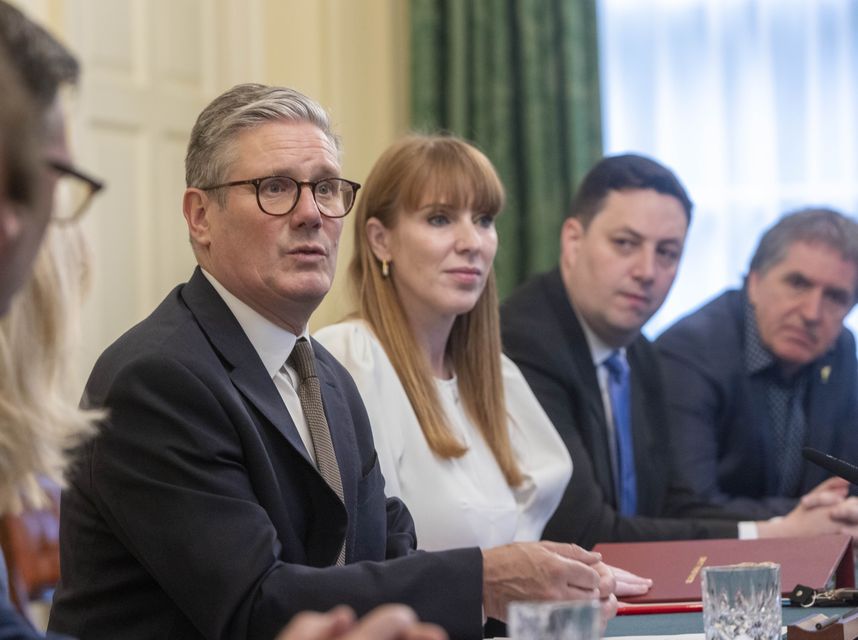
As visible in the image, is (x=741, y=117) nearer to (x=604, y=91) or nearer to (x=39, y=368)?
(x=604, y=91)

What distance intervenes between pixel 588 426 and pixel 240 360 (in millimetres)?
1493

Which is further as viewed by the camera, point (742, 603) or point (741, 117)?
point (741, 117)

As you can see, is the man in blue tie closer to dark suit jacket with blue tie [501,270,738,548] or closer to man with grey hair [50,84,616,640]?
dark suit jacket with blue tie [501,270,738,548]

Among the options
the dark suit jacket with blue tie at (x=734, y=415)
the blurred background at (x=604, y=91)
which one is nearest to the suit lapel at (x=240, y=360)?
the dark suit jacket with blue tie at (x=734, y=415)

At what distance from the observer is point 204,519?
1688mm

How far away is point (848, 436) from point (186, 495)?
2474 mm

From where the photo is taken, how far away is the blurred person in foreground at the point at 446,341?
2688 mm

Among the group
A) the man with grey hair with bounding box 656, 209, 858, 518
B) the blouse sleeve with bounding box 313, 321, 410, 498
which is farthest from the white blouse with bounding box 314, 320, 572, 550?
the man with grey hair with bounding box 656, 209, 858, 518

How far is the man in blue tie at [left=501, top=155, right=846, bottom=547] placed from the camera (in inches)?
→ 120

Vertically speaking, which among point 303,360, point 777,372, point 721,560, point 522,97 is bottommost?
point 721,560

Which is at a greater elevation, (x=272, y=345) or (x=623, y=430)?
(x=272, y=345)

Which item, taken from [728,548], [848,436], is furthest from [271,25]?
[728,548]

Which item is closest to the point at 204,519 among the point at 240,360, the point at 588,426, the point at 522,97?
the point at 240,360

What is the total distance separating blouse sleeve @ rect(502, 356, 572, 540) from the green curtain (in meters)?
1.86
